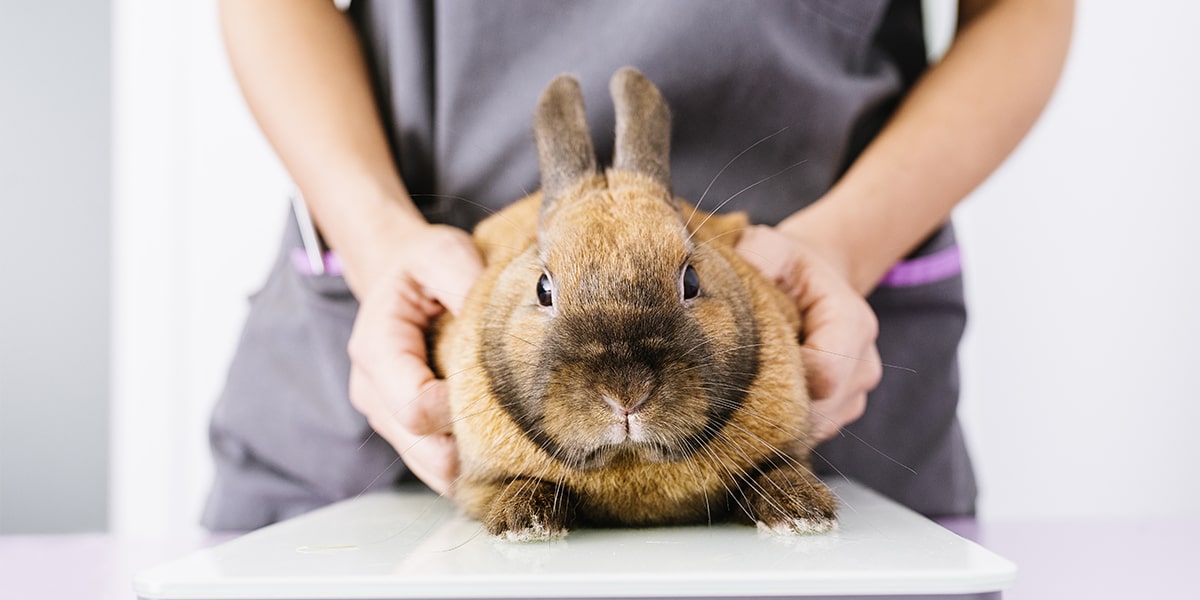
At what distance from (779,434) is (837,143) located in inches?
27.0

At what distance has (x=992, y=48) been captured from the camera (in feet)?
6.25

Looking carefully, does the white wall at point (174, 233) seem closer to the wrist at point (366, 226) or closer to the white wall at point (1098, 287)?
the wrist at point (366, 226)

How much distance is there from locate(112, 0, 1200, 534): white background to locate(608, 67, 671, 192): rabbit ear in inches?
→ 74.7

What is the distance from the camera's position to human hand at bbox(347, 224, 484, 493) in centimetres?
139

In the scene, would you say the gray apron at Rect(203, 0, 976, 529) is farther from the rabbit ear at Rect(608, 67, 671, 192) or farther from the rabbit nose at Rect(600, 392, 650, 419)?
the rabbit nose at Rect(600, 392, 650, 419)

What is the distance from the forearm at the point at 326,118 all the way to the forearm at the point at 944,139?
646 mm

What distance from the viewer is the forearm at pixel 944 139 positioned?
1682mm

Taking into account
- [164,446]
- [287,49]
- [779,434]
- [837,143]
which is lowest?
[164,446]

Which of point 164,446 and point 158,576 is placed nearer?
point 158,576

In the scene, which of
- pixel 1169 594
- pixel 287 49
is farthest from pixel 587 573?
pixel 287 49

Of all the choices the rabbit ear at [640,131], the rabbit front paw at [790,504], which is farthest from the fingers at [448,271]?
the rabbit front paw at [790,504]

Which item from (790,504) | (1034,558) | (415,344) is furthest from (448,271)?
(1034,558)

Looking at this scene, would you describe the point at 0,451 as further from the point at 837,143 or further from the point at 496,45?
the point at 837,143

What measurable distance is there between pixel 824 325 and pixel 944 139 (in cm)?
55
